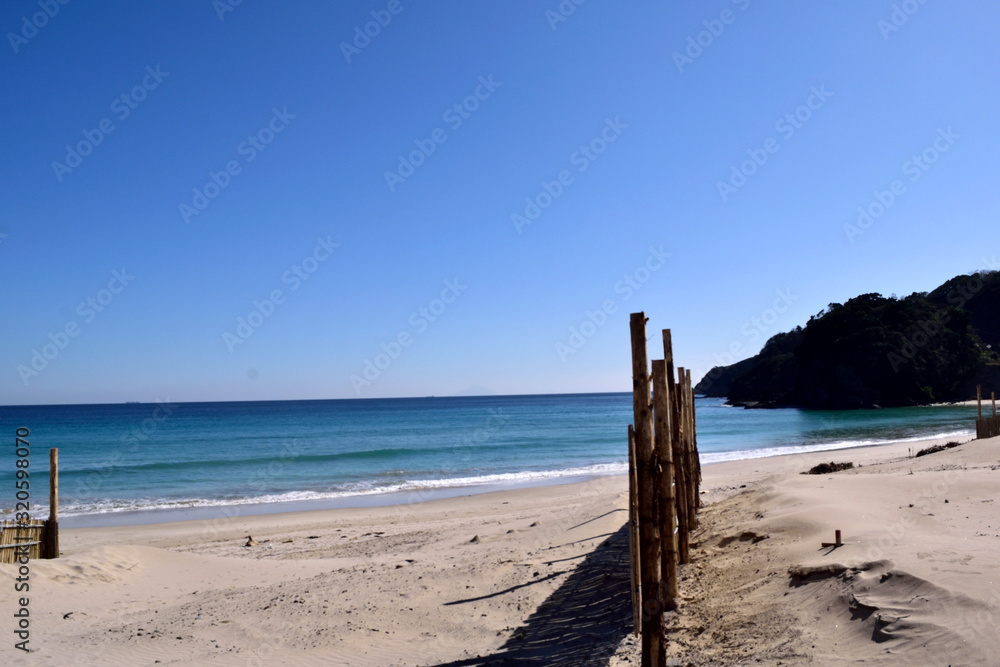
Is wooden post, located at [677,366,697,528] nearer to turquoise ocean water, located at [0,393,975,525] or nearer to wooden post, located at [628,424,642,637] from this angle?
wooden post, located at [628,424,642,637]

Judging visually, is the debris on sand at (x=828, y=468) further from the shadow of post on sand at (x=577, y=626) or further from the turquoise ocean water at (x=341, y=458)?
the shadow of post on sand at (x=577, y=626)

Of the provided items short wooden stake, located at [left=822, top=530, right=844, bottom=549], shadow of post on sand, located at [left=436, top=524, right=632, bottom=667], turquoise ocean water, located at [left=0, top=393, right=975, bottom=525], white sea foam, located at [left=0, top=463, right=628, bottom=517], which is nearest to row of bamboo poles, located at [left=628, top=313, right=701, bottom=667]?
shadow of post on sand, located at [left=436, top=524, right=632, bottom=667]

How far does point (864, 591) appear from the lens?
4836 millimetres

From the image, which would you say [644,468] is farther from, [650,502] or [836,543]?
[836,543]

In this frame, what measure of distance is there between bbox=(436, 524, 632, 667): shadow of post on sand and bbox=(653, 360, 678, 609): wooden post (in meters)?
0.46

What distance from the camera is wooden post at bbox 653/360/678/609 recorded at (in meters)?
5.73

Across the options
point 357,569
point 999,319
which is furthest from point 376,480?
point 999,319

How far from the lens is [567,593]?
7.10m

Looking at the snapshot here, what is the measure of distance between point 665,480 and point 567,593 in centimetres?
208

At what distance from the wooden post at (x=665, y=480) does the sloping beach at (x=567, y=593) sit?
0.87ft

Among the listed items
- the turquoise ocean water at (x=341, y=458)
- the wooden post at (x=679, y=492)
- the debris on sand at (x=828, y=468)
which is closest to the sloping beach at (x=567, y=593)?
the wooden post at (x=679, y=492)

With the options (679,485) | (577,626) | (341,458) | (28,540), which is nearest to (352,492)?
(341,458)

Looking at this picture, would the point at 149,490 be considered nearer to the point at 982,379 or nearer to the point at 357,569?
the point at 357,569

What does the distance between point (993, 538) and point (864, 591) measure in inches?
72.2
